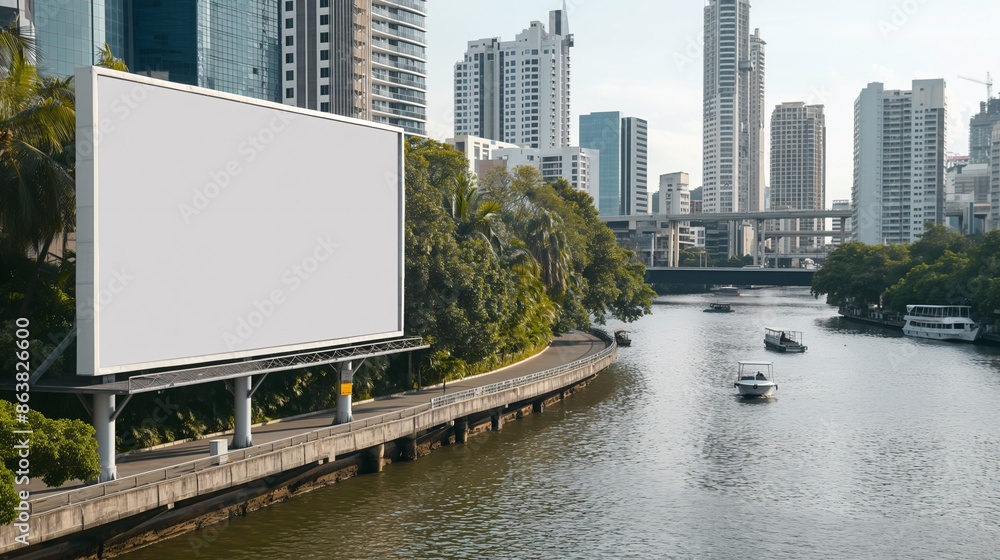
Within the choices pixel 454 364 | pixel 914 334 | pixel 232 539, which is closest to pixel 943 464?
pixel 454 364

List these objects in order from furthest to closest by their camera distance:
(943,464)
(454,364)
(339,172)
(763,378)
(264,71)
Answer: (264,71)
(763,378)
(454,364)
(943,464)
(339,172)

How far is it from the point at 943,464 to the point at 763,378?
2388cm

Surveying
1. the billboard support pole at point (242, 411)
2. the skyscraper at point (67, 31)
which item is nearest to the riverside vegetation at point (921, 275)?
the billboard support pole at point (242, 411)

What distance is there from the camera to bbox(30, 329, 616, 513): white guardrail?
104 feet

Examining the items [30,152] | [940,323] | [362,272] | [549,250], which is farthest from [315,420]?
[940,323]

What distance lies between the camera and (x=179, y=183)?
35969 millimetres

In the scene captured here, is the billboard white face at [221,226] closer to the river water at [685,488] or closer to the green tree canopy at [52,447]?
the green tree canopy at [52,447]

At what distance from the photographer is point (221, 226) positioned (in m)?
38.0

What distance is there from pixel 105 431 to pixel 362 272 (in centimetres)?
1461

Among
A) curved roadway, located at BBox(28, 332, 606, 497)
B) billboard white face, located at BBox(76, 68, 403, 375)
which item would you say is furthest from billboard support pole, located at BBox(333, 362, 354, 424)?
billboard white face, located at BBox(76, 68, 403, 375)

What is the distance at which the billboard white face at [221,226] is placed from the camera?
109 ft

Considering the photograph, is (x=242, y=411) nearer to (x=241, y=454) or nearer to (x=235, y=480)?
(x=241, y=454)

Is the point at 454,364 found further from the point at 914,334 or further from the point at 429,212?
the point at 914,334

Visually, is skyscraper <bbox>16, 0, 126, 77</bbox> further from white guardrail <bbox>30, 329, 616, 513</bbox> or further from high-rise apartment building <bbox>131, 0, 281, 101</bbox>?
white guardrail <bbox>30, 329, 616, 513</bbox>
